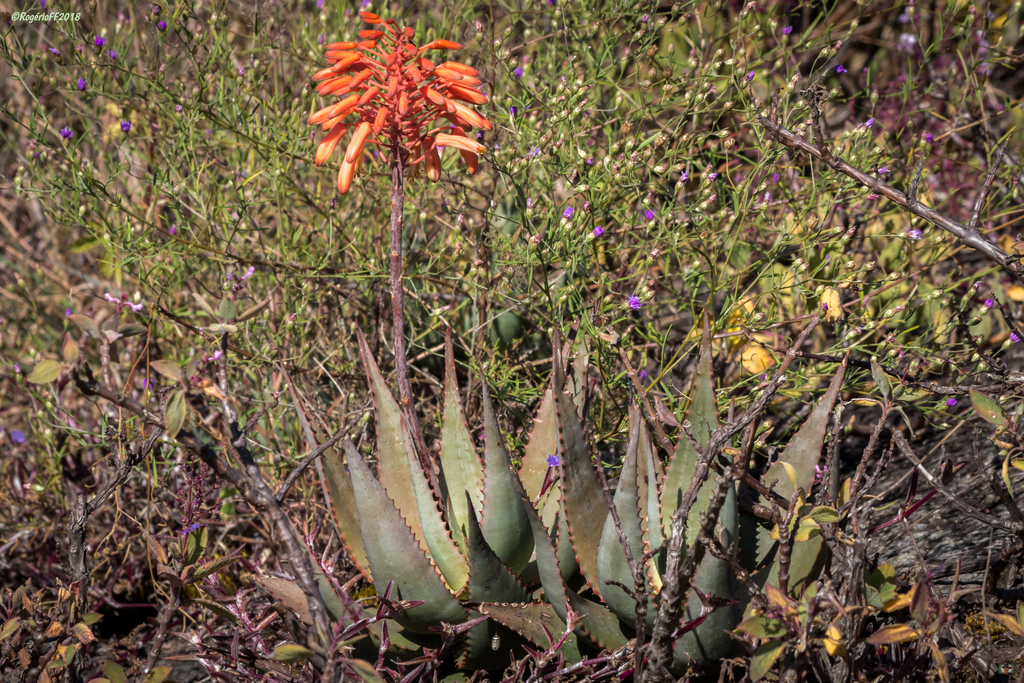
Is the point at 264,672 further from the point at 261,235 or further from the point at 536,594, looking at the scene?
the point at 261,235

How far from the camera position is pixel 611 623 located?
1649 millimetres

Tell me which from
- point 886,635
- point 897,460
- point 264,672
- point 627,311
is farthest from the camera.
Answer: point 897,460

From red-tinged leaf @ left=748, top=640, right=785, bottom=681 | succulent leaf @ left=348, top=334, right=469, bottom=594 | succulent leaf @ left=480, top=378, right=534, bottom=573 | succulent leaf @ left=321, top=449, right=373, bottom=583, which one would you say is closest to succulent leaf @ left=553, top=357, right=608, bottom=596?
succulent leaf @ left=480, top=378, right=534, bottom=573

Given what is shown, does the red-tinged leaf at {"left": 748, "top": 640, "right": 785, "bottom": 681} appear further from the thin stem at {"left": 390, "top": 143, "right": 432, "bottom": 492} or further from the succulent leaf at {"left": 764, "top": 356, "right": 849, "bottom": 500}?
the thin stem at {"left": 390, "top": 143, "right": 432, "bottom": 492}

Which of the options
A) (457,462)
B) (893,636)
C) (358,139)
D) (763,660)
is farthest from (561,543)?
(358,139)

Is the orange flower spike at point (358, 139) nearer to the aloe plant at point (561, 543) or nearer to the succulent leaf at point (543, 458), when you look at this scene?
the aloe plant at point (561, 543)

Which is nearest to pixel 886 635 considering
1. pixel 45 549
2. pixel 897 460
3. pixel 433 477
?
pixel 433 477

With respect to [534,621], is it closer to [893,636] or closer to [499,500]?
[499,500]

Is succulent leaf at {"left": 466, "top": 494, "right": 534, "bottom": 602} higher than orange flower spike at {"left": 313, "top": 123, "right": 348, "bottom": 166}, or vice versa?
orange flower spike at {"left": 313, "top": 123, "right": 348, "bottom": 166}

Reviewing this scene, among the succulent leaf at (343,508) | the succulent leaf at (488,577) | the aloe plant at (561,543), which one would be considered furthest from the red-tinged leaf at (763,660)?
the succulent leaf at (343,508)

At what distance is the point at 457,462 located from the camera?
190 centimetres

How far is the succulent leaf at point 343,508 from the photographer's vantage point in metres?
1.78

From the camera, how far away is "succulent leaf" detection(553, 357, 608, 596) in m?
1.59

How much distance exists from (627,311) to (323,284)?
3.73ft
